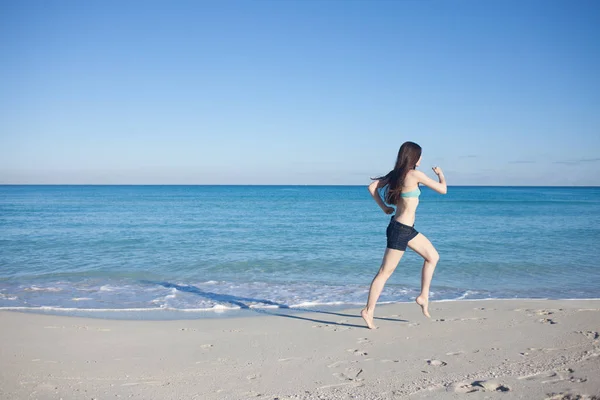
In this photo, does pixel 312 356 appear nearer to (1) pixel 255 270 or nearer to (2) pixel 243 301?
(2) pixel 243 301

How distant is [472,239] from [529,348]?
1267 cm

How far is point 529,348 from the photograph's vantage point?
4.61 meters

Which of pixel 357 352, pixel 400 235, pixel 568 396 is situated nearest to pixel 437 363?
pixel 357 352

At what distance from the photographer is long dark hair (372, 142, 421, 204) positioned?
5.01 metres

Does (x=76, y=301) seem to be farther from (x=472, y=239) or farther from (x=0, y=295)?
(x=472, y=239)

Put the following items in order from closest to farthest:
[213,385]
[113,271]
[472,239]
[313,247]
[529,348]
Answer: [213,385], [529,348], [113,271], [313,247], [472,239]

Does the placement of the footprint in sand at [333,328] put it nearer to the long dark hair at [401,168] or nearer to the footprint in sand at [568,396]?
the long dark hair at [401,168]

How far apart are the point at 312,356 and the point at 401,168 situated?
2.16m

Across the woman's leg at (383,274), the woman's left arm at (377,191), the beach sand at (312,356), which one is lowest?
the beach sand at (312,356)

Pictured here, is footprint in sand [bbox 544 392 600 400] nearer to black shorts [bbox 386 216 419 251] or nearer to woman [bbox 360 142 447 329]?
woman [bbox 360 142 447 329]

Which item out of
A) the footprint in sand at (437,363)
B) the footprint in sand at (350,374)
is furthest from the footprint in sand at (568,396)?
the footprint in sand at (350,374)

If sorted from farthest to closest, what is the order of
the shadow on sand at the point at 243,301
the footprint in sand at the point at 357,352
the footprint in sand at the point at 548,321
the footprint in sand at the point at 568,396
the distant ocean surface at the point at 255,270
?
1. the distant ocean surface at the point at 255,270
2. the shadow on sand at the point at 243,301
3. the footprint in sand at the point at 548,321
4. the footprint in sand at the point at 357,352
5. the footprint in sand at the point at 568,396

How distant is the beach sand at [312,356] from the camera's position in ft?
12.1

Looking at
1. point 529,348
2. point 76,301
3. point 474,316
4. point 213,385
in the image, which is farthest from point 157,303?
point 529,348
